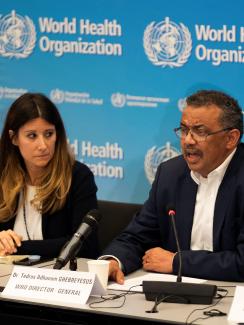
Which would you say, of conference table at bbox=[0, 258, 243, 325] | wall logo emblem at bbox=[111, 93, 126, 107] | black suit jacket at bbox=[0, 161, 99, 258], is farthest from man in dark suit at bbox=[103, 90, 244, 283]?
wall logo emblem at bbox=[111, 93, 126, 107]

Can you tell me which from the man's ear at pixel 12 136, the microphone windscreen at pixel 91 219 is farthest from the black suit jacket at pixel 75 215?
the microphone windscreen at pixel 91 219

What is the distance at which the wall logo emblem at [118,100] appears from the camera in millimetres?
5320

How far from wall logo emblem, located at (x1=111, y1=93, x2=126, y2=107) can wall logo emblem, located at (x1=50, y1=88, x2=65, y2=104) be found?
430mm

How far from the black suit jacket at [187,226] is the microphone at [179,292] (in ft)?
1.51

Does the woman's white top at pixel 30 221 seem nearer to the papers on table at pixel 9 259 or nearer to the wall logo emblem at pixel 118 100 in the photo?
the papers on table at pixel 9 259

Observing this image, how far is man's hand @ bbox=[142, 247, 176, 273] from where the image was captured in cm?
393

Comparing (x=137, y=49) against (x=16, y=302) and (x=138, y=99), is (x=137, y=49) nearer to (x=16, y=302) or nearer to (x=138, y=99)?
(x=138, y=99)

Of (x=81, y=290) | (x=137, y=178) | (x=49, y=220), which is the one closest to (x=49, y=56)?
(x=137, y=178)

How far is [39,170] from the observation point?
4.72 m

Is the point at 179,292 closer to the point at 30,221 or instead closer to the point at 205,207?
the point at 205,207

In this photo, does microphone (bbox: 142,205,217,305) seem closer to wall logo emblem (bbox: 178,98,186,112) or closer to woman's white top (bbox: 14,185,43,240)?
woman's white top (bbox: 14,185,43,240)

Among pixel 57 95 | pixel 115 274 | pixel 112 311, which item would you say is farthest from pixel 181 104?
pixel 112 311

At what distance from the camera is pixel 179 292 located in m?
3.36

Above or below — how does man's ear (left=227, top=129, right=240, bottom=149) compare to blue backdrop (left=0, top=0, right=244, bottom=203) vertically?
below
